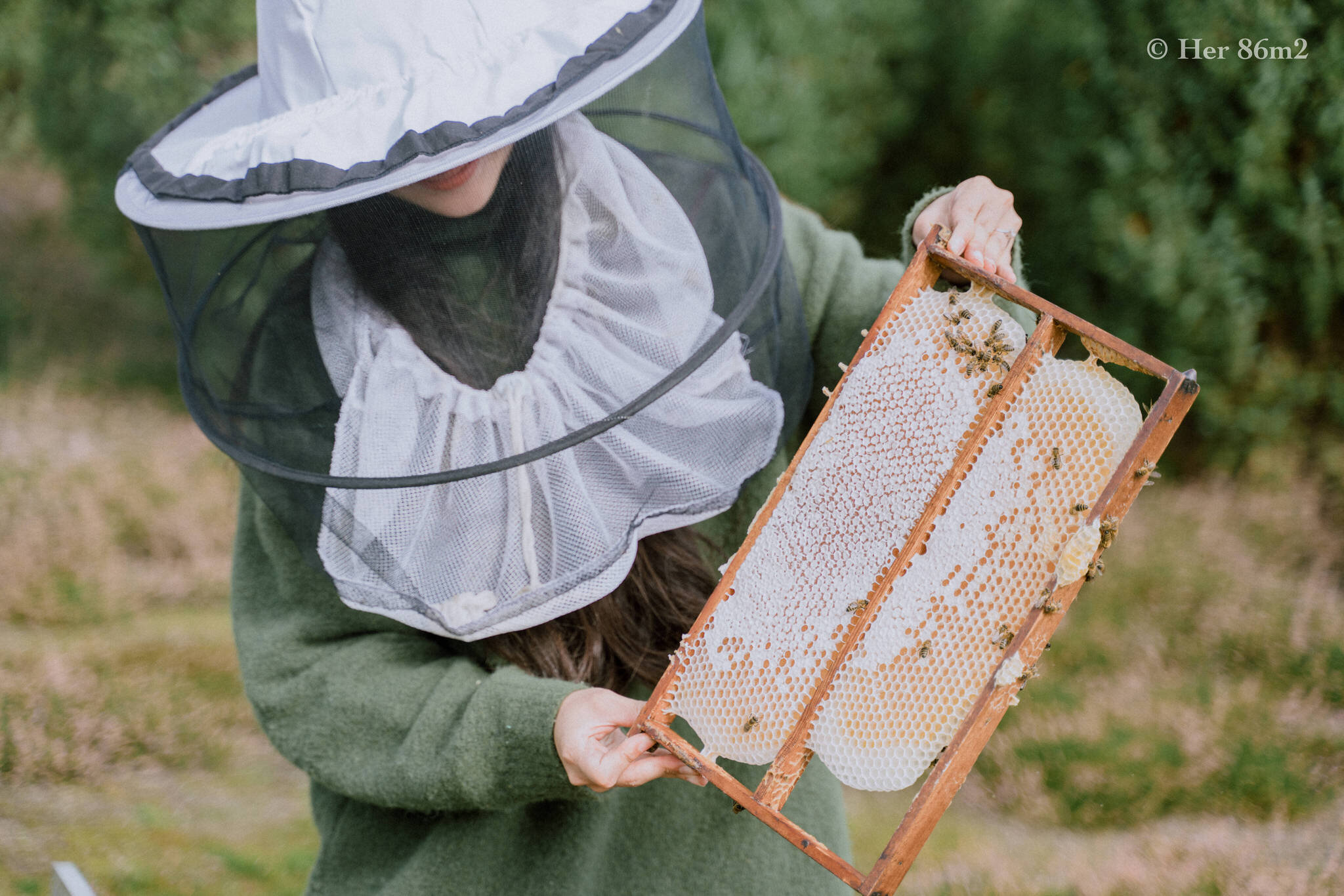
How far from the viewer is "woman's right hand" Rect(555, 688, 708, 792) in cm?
131

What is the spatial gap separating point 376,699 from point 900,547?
35.5 inches

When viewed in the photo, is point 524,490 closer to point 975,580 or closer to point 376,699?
point 376,699

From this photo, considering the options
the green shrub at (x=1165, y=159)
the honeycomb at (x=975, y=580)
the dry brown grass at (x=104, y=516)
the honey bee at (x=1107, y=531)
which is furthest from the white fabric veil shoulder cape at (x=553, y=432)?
the dry brown grass at (x=104, y=516)

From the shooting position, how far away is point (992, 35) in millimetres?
5973

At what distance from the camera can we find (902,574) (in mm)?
1285

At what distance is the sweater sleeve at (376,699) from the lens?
1477 mm

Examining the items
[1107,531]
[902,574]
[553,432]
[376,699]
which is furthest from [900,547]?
[376,699]

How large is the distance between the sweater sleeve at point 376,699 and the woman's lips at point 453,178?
724 mm

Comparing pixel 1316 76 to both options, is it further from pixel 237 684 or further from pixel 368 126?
pixel 237 684

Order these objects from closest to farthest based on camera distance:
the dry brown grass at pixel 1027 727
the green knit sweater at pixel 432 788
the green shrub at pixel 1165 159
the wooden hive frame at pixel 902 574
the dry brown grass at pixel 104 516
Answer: the wooden hive frame at pixel 902 574
the green knit sweater at pixel 432 788
the dry brown grass at pixel 1027 727
the green shrub at pixel 1165 159
the dry brown grass at pixel 104 516

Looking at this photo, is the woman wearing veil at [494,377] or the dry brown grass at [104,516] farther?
the dry brown grass at [104,516]

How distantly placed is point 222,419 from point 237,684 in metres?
2.98

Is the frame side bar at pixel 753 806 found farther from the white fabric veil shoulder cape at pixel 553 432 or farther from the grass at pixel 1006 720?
the grass at pixel 1006 720

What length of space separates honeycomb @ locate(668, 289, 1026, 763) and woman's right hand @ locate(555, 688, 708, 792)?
2.4 inches
